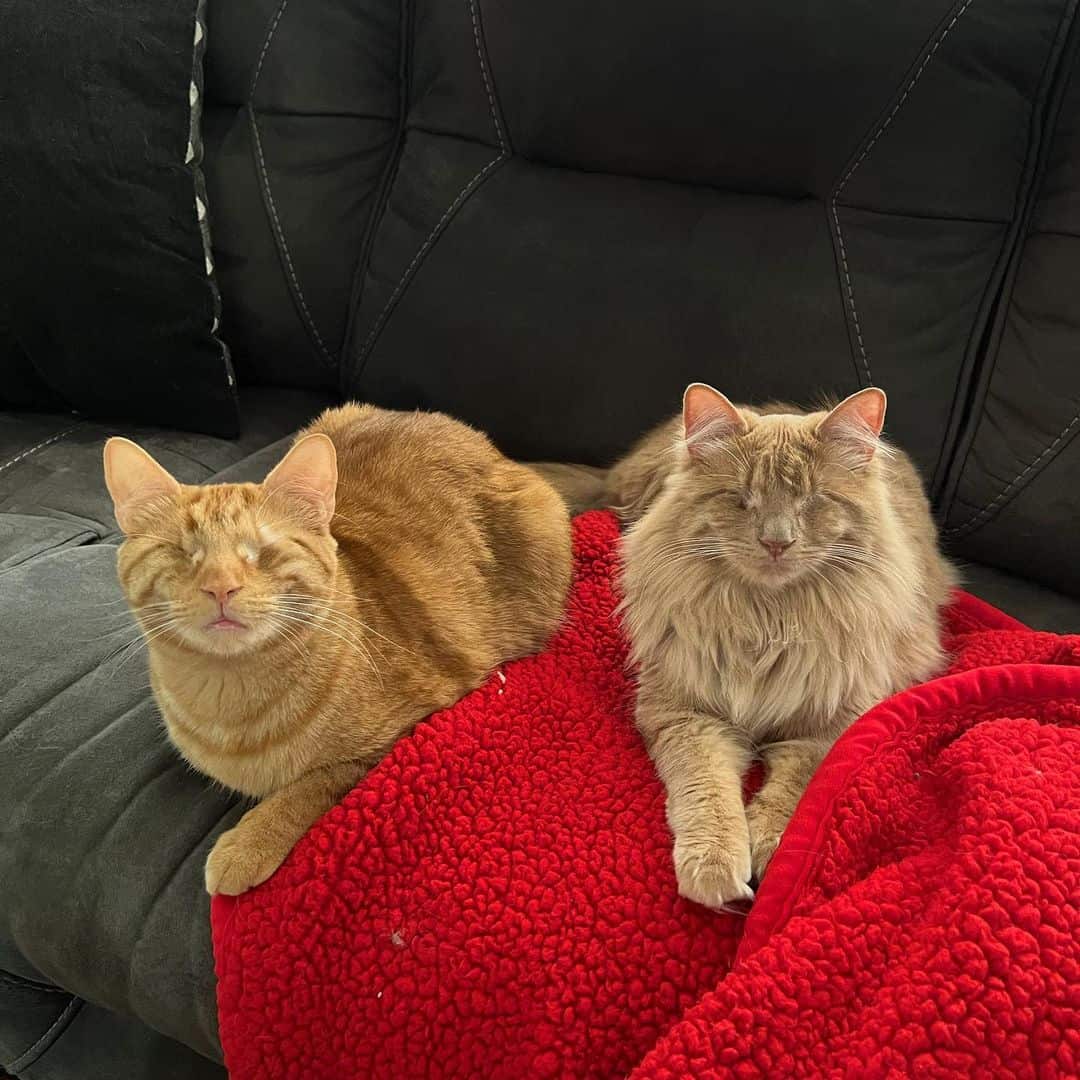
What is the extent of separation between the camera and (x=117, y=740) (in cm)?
129

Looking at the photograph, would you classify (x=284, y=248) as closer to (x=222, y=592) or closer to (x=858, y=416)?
(x=222, y=592)

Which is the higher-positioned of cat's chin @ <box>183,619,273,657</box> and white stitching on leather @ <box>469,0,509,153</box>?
white stitching on leather @ <box>469,0,509,153</box>

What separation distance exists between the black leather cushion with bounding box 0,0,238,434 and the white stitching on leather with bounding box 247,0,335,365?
0.16m

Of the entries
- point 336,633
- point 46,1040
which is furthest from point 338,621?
point 46,1040

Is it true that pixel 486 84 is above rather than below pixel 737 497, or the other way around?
above

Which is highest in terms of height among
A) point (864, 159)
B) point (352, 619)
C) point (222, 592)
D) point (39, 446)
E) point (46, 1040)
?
point (864, 159)

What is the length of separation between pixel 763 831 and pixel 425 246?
4.18 feet

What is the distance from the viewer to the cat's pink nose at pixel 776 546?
45.5 inches

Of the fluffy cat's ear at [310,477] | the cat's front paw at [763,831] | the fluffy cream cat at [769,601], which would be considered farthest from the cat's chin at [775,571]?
the fluffy cat's ear at [310,477]

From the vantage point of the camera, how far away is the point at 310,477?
116 centimetres

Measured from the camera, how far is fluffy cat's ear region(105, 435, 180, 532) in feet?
3.62

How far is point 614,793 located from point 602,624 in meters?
0.38

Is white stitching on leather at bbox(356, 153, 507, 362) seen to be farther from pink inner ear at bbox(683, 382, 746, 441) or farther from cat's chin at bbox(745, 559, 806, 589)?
cat's chin at bbox(745, 559, 806, 589)

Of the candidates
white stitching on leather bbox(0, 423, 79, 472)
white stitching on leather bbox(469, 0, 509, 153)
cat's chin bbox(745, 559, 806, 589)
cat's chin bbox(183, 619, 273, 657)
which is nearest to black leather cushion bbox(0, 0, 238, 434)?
white stitching on leather bbox(0, 423, 79, 472)
